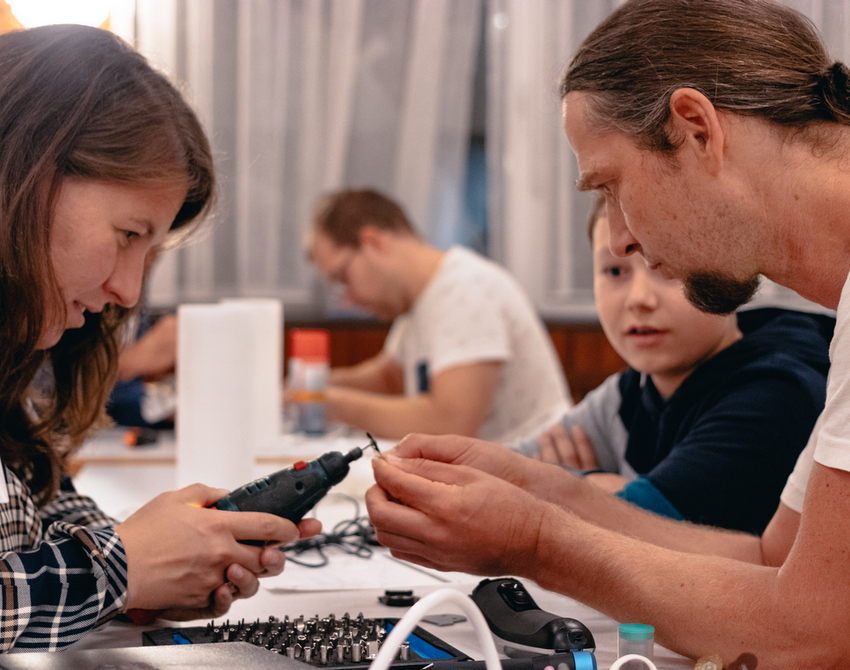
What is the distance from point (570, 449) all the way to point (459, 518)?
66cm

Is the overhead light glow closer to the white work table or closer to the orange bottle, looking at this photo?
the orange bottle

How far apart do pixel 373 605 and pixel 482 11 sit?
9.66 ft

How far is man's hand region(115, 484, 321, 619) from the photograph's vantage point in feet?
2.71

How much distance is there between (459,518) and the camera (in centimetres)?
85

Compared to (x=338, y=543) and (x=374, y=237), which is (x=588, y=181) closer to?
(x=338, y=543)

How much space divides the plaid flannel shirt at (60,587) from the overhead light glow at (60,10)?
1.67 metres

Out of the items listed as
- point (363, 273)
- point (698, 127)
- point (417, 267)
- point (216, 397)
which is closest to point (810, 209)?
point (698, 127)

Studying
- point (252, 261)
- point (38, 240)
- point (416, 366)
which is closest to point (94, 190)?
point (38, 240)

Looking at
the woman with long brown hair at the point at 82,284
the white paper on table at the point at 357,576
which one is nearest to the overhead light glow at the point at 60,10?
the woman with long brown hair at the point at 82,284

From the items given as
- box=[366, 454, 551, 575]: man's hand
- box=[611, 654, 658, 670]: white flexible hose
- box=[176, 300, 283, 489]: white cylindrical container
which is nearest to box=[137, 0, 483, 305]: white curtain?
box=[176, 300, 283, 489]: white cylindrical container

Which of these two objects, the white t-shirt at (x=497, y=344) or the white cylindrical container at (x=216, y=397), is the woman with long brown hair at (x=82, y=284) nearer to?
the white cylindrical container at (x=216, y=397)

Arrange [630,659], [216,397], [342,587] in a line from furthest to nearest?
1. [216,397]
2. [342,587]
3. [630,659]

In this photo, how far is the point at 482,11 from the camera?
341 cm

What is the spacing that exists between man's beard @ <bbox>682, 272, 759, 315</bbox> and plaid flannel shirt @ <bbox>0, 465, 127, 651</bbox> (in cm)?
64
